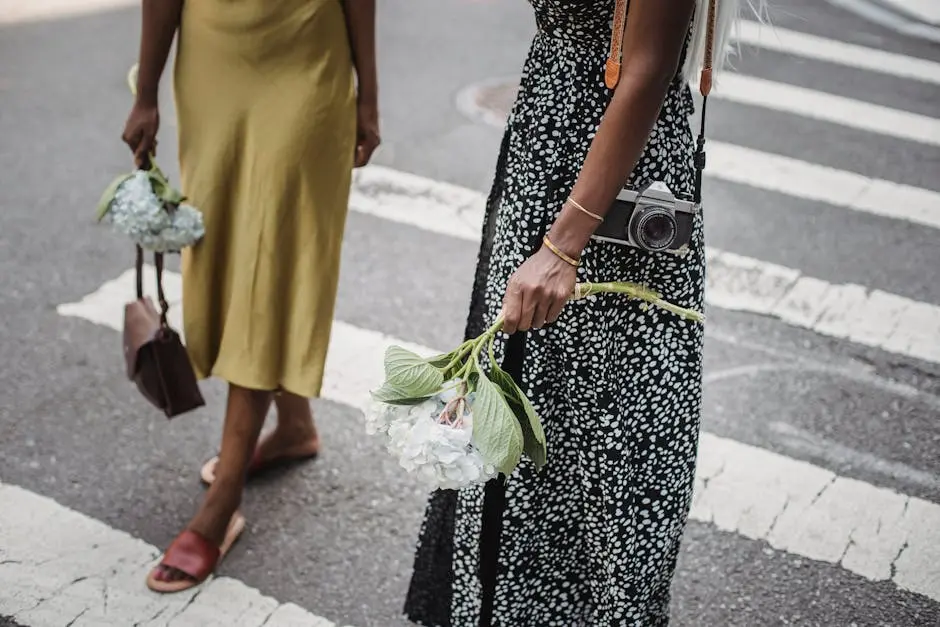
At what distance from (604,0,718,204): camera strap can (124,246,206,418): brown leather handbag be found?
1.61 m

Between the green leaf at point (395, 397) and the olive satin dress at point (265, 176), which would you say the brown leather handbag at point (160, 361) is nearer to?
the olive satin dress at point (265, 176)

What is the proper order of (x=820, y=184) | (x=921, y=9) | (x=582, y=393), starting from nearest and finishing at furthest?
(x=582, y=393)
(x=820, y=184)
(x=921, y=9)

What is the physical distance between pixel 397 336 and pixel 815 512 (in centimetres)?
177

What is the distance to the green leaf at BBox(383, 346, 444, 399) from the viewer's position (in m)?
2.07

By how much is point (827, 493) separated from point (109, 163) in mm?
3997

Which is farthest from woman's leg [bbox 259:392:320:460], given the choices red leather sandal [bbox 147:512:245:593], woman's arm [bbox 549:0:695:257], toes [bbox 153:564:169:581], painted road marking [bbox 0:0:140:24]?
painted road marking [bbox 0:0:140:24]

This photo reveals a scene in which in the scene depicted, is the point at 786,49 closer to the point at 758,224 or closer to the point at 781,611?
the point at 758,224

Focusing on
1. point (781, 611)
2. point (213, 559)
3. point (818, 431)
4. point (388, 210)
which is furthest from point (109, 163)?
point (781, 611)

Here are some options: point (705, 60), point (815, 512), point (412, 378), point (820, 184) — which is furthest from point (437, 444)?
point (820, 184)

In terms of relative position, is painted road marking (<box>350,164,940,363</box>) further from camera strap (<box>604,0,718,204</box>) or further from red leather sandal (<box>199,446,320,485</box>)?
camera strap (<box>604,0,718,204</box>)

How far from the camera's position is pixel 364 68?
3.11 m

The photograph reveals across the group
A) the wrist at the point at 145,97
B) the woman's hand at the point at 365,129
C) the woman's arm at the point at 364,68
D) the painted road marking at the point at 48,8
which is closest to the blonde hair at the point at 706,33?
the woman's arm at the point at 364,68

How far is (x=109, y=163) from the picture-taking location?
5926 mm

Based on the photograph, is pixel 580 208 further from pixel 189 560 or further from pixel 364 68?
pixel 189 560
